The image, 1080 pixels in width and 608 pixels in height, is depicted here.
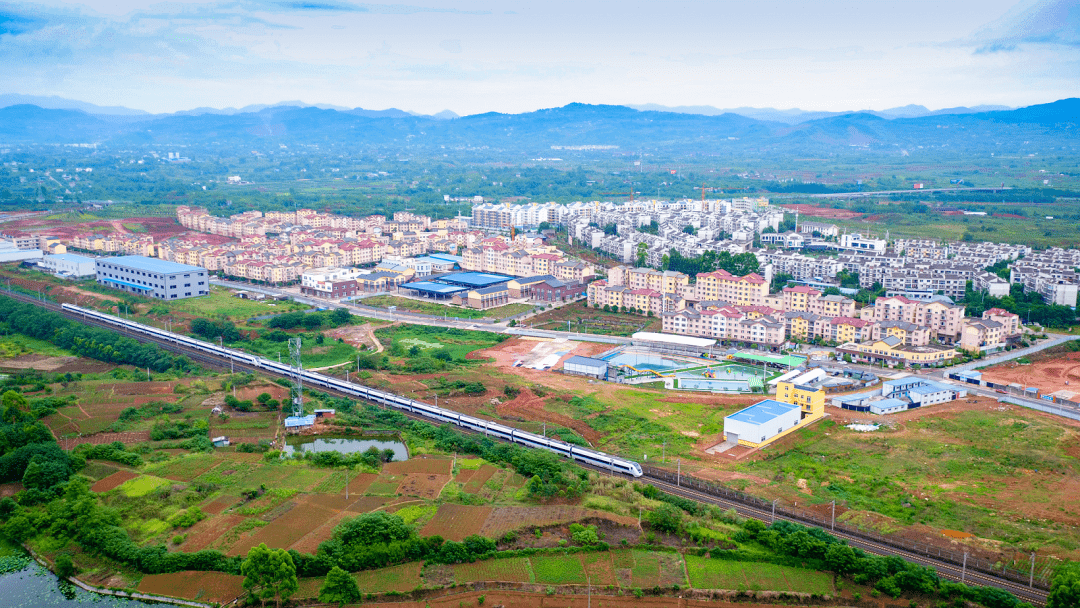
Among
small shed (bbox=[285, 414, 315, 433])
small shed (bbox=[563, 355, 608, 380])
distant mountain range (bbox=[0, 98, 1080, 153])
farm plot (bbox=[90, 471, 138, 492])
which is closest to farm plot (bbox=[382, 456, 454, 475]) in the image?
small shed (bbox=[285, 414, 315, 433])

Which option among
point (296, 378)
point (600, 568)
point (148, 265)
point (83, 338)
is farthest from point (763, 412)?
point (148, 265)

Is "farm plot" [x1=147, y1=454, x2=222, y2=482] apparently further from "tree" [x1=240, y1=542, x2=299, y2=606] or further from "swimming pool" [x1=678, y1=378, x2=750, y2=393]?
"swimming pool" [x1=678, y1=378, x2=750, y2=393]

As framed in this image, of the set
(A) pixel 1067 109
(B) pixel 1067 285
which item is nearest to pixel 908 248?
(B) pixel 1067 285

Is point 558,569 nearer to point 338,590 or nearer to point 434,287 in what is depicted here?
point 338,590

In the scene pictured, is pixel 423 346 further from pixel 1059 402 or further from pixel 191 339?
pixel 1059 402

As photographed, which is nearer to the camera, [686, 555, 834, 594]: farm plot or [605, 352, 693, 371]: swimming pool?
[686, 555, 834, 594]: farm plot

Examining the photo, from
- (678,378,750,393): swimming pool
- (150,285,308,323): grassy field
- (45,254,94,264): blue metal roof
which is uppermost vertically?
(45,254,94,264): blue metal roof
